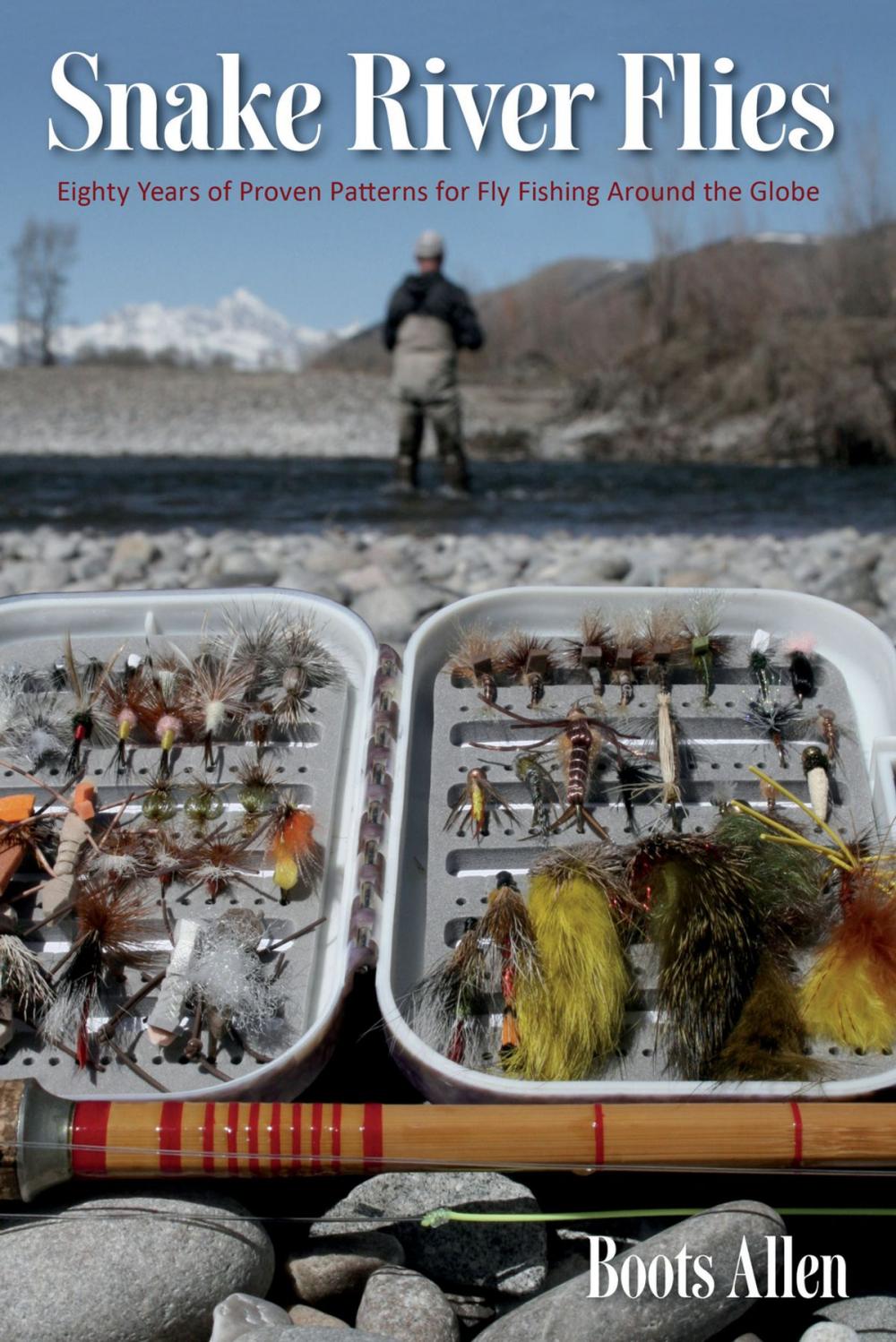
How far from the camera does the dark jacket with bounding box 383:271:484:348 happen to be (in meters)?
10.7

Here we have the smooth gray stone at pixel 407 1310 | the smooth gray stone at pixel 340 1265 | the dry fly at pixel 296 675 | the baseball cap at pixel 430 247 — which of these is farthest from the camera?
the baseball cap at pixel 430 247

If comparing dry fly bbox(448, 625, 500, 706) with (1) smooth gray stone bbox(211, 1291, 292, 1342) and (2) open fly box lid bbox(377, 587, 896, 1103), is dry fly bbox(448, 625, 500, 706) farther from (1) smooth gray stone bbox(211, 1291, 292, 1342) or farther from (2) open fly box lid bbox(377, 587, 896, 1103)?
(1) smooth gray stone bbox(211, 1291, 292, 1342)

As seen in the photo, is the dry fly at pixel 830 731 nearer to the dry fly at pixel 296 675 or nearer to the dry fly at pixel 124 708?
the dry fly at pixel 296 675

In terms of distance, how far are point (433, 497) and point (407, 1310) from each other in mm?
10730

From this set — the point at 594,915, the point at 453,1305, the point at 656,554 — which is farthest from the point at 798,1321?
the point at 656,554

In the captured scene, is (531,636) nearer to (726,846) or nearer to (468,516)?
(726,846)

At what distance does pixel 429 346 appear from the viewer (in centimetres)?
1105

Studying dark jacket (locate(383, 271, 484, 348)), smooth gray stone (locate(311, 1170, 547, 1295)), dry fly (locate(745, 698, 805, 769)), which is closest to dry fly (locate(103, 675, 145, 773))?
smooth gray stone (locate(311, 1170, 547, 1295))

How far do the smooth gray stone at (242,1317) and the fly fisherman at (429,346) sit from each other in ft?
29.9

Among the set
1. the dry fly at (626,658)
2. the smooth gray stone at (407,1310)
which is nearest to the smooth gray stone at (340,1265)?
the smooth gray stone at (407,1310)

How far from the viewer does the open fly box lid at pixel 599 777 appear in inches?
90.7

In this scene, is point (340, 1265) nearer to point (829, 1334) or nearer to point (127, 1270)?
point (127, 1270)

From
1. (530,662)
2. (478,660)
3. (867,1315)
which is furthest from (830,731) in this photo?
(867,1315)

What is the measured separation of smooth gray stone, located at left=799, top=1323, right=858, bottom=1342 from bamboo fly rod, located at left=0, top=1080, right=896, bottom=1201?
0.24 metres
